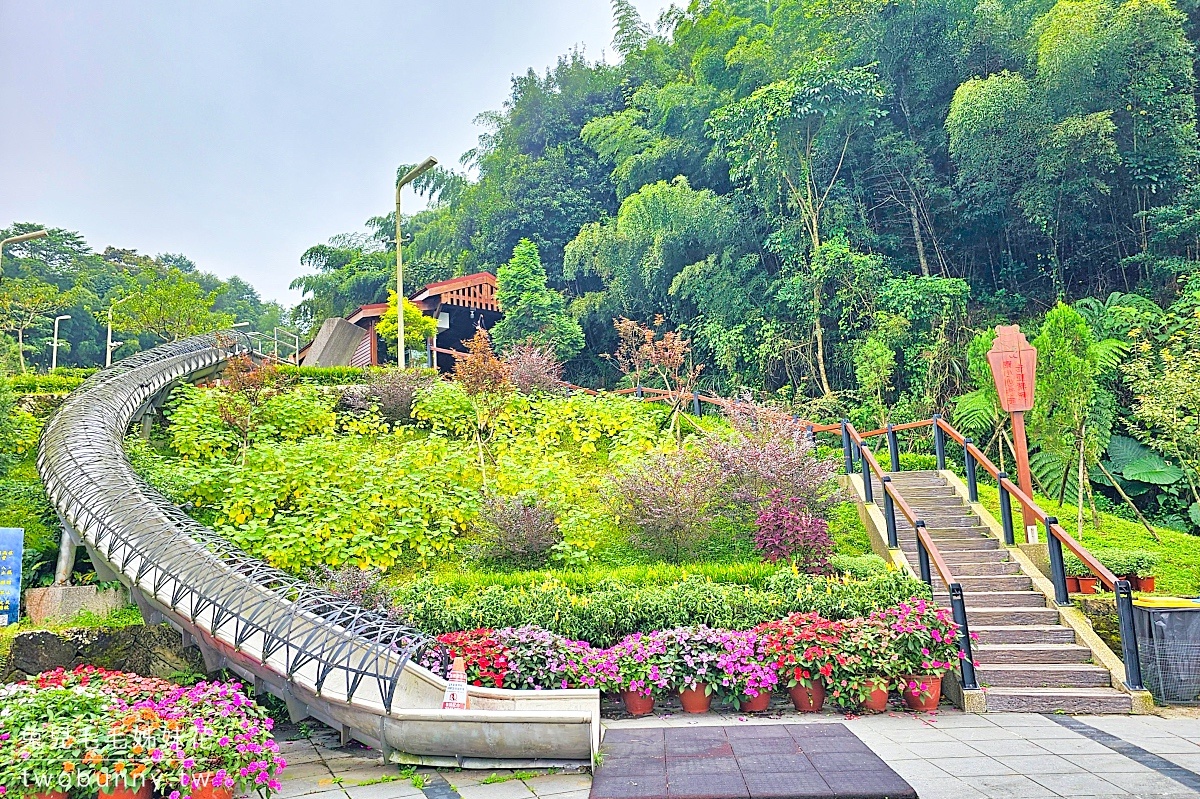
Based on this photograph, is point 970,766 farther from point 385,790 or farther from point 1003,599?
point 385,790

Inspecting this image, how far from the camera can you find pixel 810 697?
5809mm

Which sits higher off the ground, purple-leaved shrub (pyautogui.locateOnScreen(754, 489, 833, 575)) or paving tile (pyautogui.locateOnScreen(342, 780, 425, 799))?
purple-leaved shrub (pyautogui.locateOnScreen(754, 489, 833, 575))

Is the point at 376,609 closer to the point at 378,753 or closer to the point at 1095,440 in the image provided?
the point at 378,753

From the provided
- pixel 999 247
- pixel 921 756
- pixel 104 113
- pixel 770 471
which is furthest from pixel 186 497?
pixel 999 247

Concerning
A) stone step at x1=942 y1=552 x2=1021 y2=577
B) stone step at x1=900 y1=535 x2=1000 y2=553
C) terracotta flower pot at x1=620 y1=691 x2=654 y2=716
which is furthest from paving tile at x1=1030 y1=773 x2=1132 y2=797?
stone step at x1=900 y1=535 x2=1000 y2=553

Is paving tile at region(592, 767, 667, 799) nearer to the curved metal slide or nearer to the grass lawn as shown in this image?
the curved metal slide

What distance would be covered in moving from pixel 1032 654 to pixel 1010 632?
11.7 inches

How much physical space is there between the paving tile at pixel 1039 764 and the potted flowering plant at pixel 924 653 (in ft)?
3.91

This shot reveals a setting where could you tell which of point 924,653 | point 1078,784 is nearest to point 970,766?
point 1078,784

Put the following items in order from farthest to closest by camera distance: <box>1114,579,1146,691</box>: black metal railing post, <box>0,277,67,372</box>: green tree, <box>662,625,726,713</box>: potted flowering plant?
1. <box>0,277,67,372</box>: green tree
2. <box>1114,579,1146,691</box>: black metal railing post
3. <box>662,625,726,713</box>: potted flowering plant

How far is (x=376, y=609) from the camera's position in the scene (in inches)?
250

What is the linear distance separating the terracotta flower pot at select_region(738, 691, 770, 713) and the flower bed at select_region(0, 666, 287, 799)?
337 centimetres

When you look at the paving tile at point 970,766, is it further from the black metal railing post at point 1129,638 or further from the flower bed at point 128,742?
the flower bed at point 128,742

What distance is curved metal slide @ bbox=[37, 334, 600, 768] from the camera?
15.1 feet
